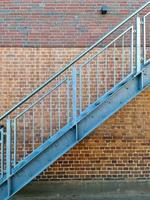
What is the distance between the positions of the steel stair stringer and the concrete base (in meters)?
2.05

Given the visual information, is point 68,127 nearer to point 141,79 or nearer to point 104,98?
point 104,98

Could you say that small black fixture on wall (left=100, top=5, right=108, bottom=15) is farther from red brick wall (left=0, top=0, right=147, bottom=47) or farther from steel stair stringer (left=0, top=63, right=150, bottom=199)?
steel stair stringer (left=0, top=63, right=150, bottom=199)

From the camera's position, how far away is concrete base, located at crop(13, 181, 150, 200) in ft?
25.7

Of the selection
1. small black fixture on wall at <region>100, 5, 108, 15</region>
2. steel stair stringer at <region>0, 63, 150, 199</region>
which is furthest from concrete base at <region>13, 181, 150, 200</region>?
small black fixture on wall at <region>100, 5, 108, 15</region>

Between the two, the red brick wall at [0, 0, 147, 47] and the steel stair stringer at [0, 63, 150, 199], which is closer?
the steel stair stringer at [0, 63, 150, 199]

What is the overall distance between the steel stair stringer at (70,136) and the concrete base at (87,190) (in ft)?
6.74

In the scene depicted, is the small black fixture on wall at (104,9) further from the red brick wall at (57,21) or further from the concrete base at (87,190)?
the concrete base at (87,190)

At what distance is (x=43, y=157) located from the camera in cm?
591

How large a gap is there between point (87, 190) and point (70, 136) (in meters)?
2.42

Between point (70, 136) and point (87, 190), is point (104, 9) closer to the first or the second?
point (70, 136)

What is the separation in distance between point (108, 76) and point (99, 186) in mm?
2408

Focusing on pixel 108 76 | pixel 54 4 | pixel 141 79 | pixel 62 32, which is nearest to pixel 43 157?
pixel 141 79

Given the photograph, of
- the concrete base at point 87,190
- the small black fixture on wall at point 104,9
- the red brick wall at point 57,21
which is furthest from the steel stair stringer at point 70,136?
the small black fixture on wall at point 104,9

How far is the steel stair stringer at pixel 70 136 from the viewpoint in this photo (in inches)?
231
